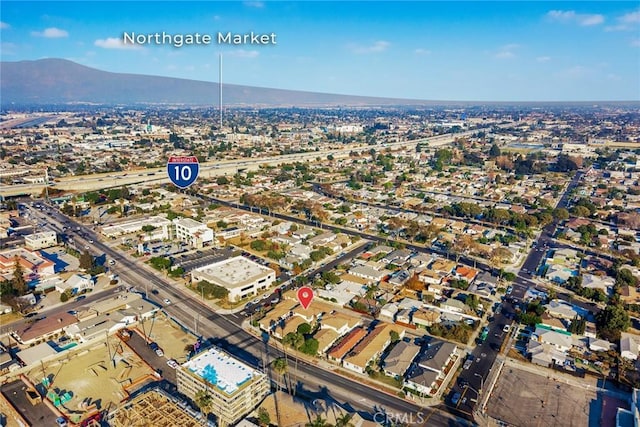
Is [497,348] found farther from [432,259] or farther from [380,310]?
[432,259]

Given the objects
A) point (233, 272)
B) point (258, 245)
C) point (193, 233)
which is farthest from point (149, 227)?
point (233, 272)

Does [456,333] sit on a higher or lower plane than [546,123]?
lower

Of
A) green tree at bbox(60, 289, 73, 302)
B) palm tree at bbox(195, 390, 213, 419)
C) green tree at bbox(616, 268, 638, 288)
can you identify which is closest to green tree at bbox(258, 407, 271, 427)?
palm tree at bbox(195, 390, 213, 419)

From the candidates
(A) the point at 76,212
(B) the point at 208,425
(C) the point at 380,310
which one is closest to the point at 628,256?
(C) the point at 380,310

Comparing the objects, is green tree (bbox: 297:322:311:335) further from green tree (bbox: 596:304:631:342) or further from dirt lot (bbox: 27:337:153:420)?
green tree (bbox: 596:304:631:342)

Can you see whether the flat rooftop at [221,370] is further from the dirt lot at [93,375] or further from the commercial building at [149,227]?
the commercial building at [149,227]

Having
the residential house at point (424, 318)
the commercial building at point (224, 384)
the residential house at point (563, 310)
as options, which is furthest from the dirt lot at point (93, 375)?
the residential house at point (563, 310)
